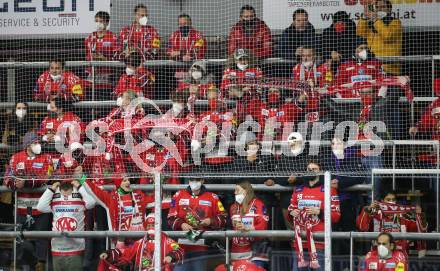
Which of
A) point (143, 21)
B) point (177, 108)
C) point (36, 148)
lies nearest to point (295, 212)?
point (177, 108)

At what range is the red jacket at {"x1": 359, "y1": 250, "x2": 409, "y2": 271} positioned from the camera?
10.7m

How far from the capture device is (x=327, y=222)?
10.4m

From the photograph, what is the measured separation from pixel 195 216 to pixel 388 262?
74.0 inches

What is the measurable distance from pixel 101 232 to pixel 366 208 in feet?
8.17

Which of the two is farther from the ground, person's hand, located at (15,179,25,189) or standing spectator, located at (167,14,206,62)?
standing spectator, located at (167,14,206,62)

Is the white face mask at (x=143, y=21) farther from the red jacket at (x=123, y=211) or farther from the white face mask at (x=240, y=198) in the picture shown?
the white face mask at (x=240, y=198)

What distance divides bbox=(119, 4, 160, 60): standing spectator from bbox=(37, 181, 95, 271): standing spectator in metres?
2.28

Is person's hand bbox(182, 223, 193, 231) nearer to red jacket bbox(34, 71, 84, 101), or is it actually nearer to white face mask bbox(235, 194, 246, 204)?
white face mask bbox(235, 194, 246, 204)

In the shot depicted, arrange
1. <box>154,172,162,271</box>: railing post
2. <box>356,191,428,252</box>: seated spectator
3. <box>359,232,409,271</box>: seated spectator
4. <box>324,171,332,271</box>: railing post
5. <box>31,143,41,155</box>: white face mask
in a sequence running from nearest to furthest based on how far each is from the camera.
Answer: <box>324,171,332,271</box>: railing post, <box>154,172,162,271</box>: railing post, <box>359,232,409,271</box>: seated spectator, <box>356,191,428,252</box>: seated spectator, <box>31,143,41,155</box>: white face mask

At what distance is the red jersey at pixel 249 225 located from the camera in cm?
1112

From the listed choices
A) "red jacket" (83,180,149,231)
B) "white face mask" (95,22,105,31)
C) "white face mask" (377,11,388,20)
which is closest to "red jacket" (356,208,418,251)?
"red jacket" (83,180,149,231)

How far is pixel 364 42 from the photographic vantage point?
13.0 meters

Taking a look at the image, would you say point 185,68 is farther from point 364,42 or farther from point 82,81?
point 364,42

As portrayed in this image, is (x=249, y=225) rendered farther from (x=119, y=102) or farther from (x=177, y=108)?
(x=119, y=102)
